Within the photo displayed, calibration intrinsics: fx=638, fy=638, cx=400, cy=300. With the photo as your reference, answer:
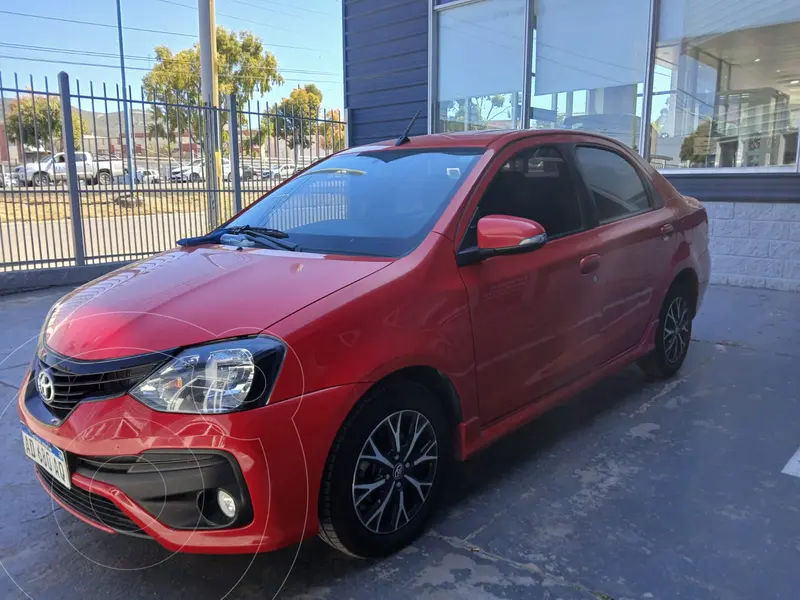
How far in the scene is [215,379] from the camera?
2014 mm

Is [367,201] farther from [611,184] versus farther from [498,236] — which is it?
[611,184]

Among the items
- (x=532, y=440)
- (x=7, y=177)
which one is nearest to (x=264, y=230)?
(x=532, y=440)

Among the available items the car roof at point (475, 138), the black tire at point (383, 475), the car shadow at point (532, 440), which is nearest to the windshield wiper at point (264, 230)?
the car roof at point (475, 138)

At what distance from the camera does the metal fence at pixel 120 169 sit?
7.36m

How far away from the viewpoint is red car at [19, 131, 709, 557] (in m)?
2.02

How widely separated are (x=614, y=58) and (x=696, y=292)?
498 cm

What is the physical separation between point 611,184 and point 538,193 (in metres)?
0.82

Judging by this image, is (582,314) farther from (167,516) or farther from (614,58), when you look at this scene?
(614,58)

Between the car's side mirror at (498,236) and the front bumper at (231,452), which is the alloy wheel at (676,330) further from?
the front bumper at (231,452)

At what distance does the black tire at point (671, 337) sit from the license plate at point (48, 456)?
11.5 feet

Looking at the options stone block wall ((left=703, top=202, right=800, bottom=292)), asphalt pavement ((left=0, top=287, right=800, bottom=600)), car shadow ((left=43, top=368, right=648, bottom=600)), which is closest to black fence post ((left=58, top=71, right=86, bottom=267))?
asphalt pavement ((left=0, top=287, right=800, bottom=600))

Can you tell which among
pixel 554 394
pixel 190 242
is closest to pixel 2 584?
pixel 190 242

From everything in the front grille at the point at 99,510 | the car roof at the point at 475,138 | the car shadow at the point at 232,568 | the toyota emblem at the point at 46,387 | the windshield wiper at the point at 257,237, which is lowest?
the car shadow at the point at 232,568

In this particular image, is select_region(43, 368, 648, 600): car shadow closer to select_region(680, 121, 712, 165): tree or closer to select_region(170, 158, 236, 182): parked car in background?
select_region(680, 121, 712, 165): tree
